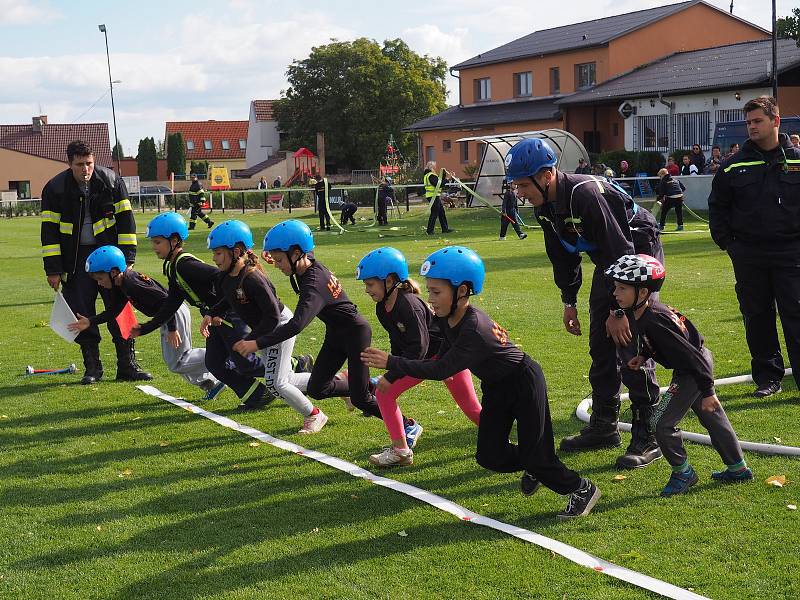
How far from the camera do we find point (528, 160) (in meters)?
6.45

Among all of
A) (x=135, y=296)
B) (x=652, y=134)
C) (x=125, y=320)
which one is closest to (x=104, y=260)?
(x=135, y=296)

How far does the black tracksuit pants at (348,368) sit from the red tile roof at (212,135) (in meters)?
102

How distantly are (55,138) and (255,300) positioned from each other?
A: 330 ft

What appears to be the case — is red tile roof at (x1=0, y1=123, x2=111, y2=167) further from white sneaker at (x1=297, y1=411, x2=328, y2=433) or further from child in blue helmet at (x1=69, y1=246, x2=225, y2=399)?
white sneaker at (x1=297, y1=411, x2=328, y2=433)

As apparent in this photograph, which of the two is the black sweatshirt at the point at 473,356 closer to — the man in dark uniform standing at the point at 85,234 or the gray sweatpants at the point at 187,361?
the gray sweatpants at the point at 187,361

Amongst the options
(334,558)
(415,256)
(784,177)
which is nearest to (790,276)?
(784,177)

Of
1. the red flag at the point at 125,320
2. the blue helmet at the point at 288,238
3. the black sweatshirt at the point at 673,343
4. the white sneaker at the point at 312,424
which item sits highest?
the blue helmet at the point at 288,238

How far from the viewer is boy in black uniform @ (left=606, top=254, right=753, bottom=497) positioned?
5805 mm

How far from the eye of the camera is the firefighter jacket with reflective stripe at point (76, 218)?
34.0ft

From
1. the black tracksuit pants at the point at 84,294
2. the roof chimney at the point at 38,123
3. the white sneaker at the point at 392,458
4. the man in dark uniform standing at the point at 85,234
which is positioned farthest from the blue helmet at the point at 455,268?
the roof chimney at the point at 38,123

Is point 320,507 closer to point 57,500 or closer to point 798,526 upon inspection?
point 57,500

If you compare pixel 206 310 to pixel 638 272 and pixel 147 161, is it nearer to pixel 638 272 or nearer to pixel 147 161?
pixel 638 272

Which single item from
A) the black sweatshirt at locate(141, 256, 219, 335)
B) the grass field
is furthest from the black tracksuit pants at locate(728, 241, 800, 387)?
the black sweatshirt at locate(141, 256, 219, 335)

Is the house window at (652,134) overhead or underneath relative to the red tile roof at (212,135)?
underneath
